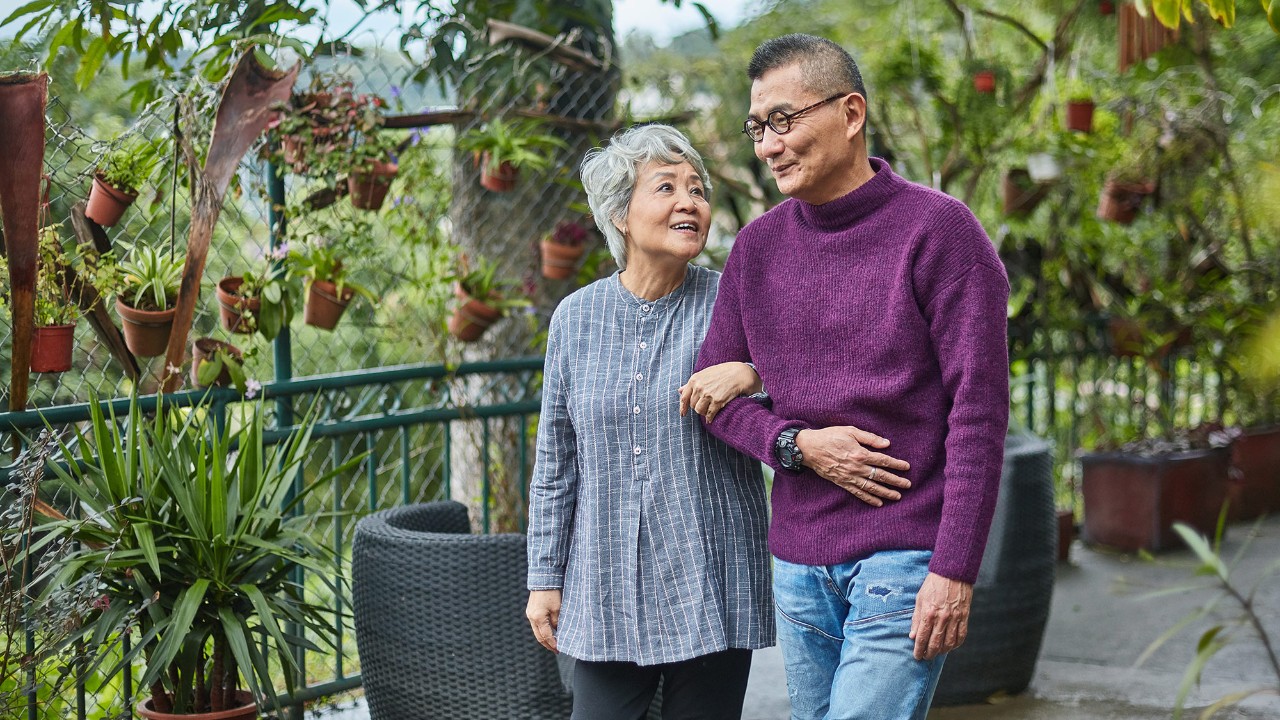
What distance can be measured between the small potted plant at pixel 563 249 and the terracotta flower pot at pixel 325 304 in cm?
100

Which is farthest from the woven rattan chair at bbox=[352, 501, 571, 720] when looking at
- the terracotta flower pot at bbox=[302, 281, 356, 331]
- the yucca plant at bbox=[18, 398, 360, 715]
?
the terracotta flower pot at bbox=[302, 281, 356, 331]

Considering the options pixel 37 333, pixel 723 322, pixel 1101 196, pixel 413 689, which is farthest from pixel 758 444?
pixel 1101 196

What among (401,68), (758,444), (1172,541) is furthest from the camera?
(1172,541)

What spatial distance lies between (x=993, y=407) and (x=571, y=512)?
89 centimetres

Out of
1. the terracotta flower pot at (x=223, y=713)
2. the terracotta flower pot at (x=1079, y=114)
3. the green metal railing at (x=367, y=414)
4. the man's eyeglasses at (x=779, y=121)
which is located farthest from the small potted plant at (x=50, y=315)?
the terracotta flower pot at (x=1079, y=114)

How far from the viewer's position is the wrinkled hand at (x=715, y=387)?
2.23 m

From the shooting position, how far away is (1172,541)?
583 centimetres

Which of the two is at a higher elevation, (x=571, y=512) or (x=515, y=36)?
(x=515, y=36)

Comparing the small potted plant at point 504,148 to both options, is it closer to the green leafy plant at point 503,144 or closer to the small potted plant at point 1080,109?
the green leafy plant at point 503,144

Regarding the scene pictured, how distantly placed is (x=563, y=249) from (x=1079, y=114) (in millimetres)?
2674

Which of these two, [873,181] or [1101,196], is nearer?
[873,181]

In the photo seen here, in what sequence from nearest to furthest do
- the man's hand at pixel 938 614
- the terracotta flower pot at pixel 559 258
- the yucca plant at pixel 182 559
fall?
the man's hand at pixel 938 614
the yucca plant at pixel 182 559
the terracotta flower pot at pixel 559 258


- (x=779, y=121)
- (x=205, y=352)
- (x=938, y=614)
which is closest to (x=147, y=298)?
(x=205, y=352)

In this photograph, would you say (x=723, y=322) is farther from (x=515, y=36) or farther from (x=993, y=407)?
(x=515, y=36)
